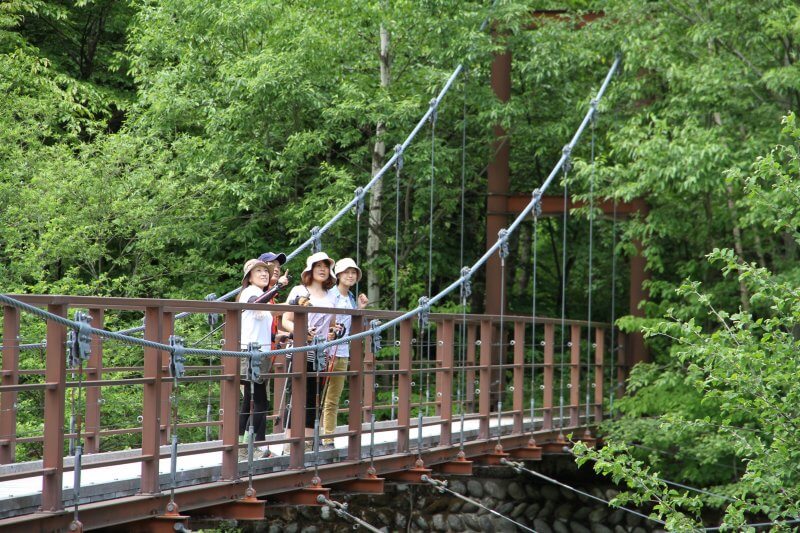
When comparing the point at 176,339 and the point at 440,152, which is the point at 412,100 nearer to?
the point at 440,152

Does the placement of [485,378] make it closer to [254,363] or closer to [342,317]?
[342,317]

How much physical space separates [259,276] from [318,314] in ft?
1.88

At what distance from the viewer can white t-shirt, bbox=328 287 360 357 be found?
7.80 metres

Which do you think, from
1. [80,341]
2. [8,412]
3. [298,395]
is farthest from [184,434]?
[80,341]

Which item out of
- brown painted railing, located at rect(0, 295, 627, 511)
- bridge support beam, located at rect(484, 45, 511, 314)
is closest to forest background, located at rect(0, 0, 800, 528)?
bridge support beam, located at rect(484, 45, 511, 314)

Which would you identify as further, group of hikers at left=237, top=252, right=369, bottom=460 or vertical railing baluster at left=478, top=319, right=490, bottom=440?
vertical railing baluster at left=478, top=319, right=490, bottom=440

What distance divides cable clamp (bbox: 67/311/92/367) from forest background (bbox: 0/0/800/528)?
6365mm

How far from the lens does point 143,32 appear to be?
621 inches

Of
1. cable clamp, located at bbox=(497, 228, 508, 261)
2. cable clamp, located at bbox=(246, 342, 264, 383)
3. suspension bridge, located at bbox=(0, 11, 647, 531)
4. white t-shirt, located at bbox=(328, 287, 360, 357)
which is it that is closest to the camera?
suspension bridge, located at bbox=(0, 11, 647, 531)

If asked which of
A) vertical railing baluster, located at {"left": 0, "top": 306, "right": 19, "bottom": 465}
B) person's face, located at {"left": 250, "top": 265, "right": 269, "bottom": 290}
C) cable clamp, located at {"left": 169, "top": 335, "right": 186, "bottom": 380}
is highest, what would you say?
person's face, located at {"left": 250, "top": 265, "right": 269, "bottom": 290}

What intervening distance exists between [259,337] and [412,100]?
7222 mm

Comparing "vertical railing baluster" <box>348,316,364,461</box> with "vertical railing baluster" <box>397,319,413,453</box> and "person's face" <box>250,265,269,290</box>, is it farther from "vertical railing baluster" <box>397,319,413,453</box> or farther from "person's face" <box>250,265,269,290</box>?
"person's face" <box>250,265,269,290</box>

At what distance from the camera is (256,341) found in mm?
7004

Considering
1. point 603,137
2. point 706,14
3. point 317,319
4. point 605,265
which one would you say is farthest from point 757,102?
point 317,319
